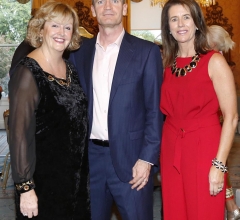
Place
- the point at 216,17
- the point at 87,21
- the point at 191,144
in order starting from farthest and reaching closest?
the point at 216,17 → the point at 87,21 → the point at 191,144

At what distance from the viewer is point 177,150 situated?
2273 millimetres

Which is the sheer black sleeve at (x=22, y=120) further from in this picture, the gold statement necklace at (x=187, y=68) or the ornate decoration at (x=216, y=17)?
the ornate decoration at (x=216, y=17)

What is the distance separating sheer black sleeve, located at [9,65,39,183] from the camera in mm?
1935

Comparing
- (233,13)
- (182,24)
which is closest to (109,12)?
(182,24)

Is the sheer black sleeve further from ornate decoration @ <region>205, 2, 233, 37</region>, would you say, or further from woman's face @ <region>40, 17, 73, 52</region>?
ornate decoration @ <region>205, 2, 233, 37</region>

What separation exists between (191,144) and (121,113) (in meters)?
0.42

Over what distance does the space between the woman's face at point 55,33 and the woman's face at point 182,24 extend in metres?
0.60

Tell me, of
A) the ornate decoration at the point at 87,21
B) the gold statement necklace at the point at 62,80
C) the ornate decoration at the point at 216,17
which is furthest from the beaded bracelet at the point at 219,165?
the ornate decoration at the point at 216,17

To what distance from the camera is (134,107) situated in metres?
2.30

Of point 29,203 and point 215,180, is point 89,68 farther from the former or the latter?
point 215,180

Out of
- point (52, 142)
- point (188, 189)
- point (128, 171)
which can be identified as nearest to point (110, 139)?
point (128, 171)

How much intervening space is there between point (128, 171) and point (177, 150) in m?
0.31

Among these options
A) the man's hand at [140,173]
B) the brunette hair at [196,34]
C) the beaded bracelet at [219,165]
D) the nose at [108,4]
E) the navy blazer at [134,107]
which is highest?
the nose at [108,4]

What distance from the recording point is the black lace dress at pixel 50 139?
1.95m
